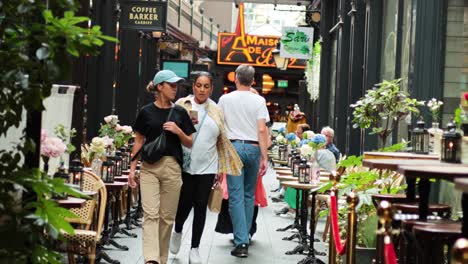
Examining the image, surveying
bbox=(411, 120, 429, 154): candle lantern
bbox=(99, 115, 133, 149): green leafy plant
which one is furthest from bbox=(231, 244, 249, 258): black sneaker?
bbox=(99, 115, 133, 149): green leafy plant

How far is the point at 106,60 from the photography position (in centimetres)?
1833

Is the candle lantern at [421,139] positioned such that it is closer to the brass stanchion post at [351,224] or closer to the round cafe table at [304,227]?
the round cafe table at [304,227]

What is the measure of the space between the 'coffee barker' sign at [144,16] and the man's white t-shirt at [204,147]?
9909 mm

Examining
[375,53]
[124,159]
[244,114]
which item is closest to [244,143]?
[244,114]

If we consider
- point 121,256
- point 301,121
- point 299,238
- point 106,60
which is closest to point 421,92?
point 299,238

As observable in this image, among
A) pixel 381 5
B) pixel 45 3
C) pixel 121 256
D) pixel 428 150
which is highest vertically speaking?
pixel 381 5

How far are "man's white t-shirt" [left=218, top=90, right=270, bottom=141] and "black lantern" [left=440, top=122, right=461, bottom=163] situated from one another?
14.1 ft

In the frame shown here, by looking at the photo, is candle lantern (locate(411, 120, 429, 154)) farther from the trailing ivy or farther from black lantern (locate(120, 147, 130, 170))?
black lantern (locate(120, 147, 130, 170))

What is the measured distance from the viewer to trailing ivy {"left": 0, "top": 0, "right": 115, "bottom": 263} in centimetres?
366

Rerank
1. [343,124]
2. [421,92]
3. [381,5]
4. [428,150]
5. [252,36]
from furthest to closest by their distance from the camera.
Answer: [252,36] < [343,124] < [381,5] < [421,92] < [428,150]

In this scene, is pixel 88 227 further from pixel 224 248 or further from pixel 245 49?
pixel 245 49

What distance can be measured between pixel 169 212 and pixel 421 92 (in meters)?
3.19

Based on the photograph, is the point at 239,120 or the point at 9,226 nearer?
→ the point at 9,226

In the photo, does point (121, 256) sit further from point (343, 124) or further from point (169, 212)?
point (343, 124)
